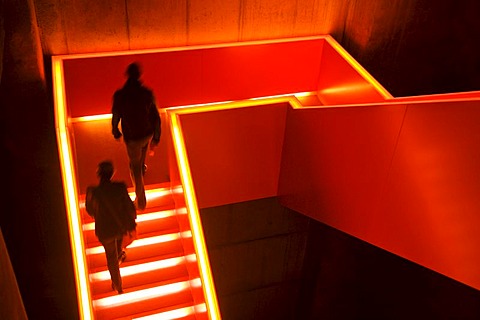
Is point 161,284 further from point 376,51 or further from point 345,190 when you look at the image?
point 376,51

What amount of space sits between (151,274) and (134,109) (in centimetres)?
206

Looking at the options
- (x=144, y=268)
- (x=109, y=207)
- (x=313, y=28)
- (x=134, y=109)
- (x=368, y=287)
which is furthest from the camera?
(x=368, y=287)

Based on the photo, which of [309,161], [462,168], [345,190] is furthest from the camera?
[309,161]

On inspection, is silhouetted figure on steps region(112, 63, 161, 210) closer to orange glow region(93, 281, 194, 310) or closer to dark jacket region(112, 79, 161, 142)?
dark jacket region(112, 79, 161, 142)

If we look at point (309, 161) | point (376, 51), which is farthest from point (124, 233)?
point (376, 51)

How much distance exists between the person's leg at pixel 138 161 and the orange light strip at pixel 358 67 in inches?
105

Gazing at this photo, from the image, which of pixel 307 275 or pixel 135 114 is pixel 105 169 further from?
pixel 307 275

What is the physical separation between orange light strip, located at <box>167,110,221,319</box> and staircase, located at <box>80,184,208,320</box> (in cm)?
21

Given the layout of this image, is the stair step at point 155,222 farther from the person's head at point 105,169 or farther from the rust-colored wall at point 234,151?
the person's head at point 105,169

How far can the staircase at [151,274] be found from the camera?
212 inches

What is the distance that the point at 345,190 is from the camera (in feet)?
17.4

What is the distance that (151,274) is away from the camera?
5594mm

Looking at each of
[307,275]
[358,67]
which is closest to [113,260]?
[358,67]

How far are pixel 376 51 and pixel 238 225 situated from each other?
3.32 metres
